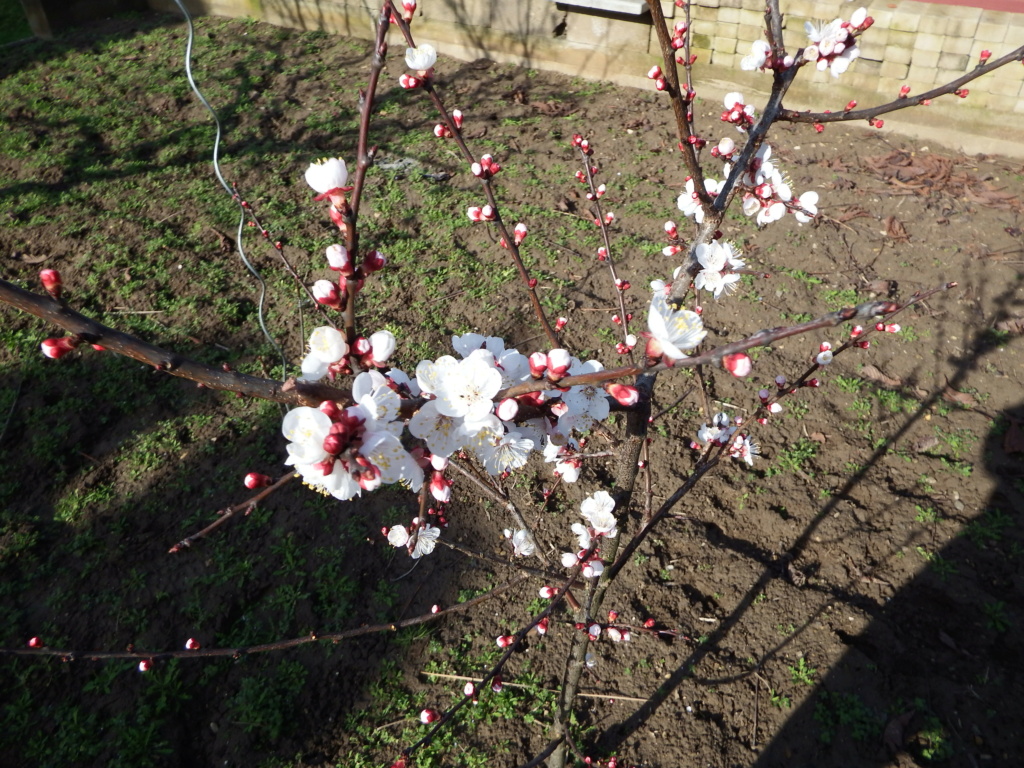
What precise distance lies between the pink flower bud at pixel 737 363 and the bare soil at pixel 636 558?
176 cm

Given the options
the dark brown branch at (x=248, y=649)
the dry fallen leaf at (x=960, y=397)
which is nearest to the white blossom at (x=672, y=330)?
the dark brown branch at (x=248, y=649)

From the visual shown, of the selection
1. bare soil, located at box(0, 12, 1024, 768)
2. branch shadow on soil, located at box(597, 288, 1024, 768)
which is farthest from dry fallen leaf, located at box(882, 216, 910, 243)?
branch shadow on soil, located at box(597, 288, 1024, 768)

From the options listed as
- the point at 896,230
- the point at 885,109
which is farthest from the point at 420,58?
the point at 896,230

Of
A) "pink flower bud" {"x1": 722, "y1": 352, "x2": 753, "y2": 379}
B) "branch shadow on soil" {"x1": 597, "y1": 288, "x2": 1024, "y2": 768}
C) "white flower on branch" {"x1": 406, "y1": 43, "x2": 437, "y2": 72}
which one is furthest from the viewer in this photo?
"branch shadow on soil" {"x1": 597, "y1": 288, "x2": 1024, "y2": 768}

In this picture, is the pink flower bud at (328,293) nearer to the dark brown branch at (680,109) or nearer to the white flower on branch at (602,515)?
the dark brown branch at (680,109)

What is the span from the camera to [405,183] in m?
4.54

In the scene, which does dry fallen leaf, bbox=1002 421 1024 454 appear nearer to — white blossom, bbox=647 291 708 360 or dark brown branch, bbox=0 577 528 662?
dark brown branch, bbox=0 577 528 662

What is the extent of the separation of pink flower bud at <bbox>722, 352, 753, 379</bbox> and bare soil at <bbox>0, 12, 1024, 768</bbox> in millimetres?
1756

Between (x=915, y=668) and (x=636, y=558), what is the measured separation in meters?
1.00

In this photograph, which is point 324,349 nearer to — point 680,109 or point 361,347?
point 361,347

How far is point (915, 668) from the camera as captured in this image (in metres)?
2.18

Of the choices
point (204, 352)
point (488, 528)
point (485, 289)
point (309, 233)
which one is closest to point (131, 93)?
point (309, 233)

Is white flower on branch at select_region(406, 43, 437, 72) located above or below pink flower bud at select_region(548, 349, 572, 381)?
above

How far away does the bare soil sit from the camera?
2.12 m
